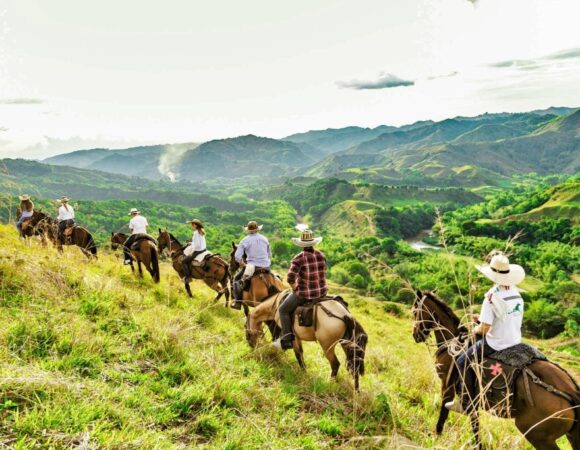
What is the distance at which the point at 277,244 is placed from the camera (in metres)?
108

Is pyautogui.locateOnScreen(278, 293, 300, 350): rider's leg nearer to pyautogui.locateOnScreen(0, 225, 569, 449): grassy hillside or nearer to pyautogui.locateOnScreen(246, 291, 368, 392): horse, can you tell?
pyautogui.locateOnScreen(246, 291, 368, 392): horse

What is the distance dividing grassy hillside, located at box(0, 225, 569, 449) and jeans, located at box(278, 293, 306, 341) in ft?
1.64

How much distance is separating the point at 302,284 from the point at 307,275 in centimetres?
24

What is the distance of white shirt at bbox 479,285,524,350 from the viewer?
17.1 feet

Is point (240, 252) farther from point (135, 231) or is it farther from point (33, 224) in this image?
point (33, 224)

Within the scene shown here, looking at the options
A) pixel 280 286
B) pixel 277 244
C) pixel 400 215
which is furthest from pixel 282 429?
pixel 400 215

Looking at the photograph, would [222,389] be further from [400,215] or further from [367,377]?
[400,215]

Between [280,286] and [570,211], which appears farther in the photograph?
[570,211]

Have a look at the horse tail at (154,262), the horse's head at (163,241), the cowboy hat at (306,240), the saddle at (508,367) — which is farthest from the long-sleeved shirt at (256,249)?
the saddle at (508,367)

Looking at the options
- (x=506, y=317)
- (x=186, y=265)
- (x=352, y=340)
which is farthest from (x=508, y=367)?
(x=186, y=265)

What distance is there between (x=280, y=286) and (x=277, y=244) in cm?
9802

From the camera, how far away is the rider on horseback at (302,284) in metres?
7.38

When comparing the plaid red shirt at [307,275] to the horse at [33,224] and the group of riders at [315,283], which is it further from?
the horse at [33,224]

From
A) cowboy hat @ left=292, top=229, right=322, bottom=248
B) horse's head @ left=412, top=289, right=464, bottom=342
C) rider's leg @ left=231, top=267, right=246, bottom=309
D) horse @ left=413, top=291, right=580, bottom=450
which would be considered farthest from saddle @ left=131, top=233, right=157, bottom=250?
horse @ left=413, top=291, right=580, bottom=450
